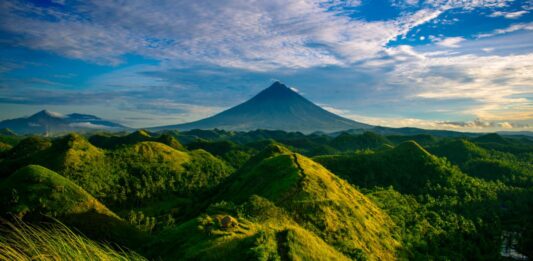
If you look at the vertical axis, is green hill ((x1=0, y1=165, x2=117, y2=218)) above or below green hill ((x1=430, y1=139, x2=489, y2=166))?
below

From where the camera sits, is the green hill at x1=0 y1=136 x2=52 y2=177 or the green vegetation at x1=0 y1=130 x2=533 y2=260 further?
the green hill at x1=0 y1=136 x2=52 y2=177

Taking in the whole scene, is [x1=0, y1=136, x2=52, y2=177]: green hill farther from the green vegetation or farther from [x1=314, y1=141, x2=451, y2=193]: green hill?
[x1=314, y1=141, x2=451, y2=193]: green hill

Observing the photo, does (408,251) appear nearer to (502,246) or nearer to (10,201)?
(502,246)

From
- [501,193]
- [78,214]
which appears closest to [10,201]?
[78,214]

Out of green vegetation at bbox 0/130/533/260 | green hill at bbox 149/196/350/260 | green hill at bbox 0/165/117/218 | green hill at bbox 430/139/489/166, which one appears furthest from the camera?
green hill at bbox 430/139/489/166

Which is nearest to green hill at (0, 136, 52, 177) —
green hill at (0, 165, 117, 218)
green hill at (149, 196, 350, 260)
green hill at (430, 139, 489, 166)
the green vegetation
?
the green vegetation

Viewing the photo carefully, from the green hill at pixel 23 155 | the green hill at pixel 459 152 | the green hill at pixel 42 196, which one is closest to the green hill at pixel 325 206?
the green hill at pixel 42 196
